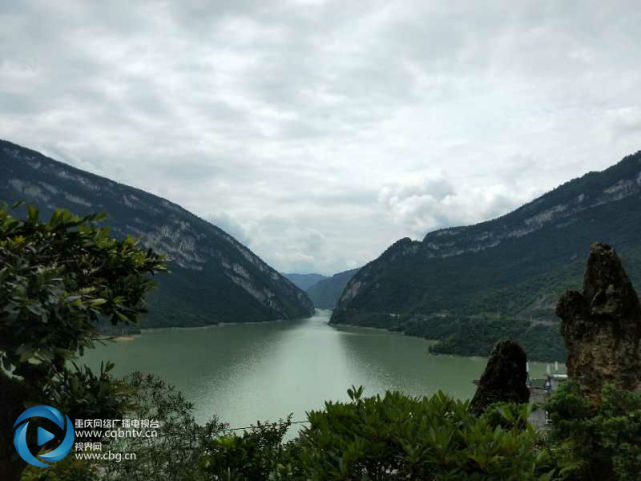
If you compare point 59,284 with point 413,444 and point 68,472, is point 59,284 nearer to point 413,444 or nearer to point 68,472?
point 413,444

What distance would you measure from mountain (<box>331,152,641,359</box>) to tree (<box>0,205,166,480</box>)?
74.9 metres

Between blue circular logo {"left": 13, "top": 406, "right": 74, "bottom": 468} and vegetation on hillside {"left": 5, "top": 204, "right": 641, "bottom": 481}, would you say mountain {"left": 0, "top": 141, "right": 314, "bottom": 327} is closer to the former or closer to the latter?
vegetation on hillside {"left": 5, "top": 204, "right": 641, "bottom": 481}

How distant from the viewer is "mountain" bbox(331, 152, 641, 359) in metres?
86.2

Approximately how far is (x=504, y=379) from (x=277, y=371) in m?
44.0

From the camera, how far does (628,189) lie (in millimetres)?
146750

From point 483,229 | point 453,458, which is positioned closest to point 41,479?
point 453,458

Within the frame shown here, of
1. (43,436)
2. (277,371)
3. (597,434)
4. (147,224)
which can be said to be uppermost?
→ (147,224)

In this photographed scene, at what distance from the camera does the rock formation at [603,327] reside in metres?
9.41

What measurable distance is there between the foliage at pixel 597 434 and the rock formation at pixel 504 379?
113 inches

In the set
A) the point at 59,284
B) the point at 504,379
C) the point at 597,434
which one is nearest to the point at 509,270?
the point at 504,379

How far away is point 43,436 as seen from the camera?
563cm

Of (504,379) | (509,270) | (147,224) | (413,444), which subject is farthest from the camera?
(147,224)

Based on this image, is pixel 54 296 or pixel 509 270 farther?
pixel 509 270

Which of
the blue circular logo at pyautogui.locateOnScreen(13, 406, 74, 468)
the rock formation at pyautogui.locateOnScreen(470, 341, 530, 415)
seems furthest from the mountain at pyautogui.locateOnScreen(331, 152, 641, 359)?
the blue circular logo at pyautogui.locateOnScreen(13, 406, 74, 468)
